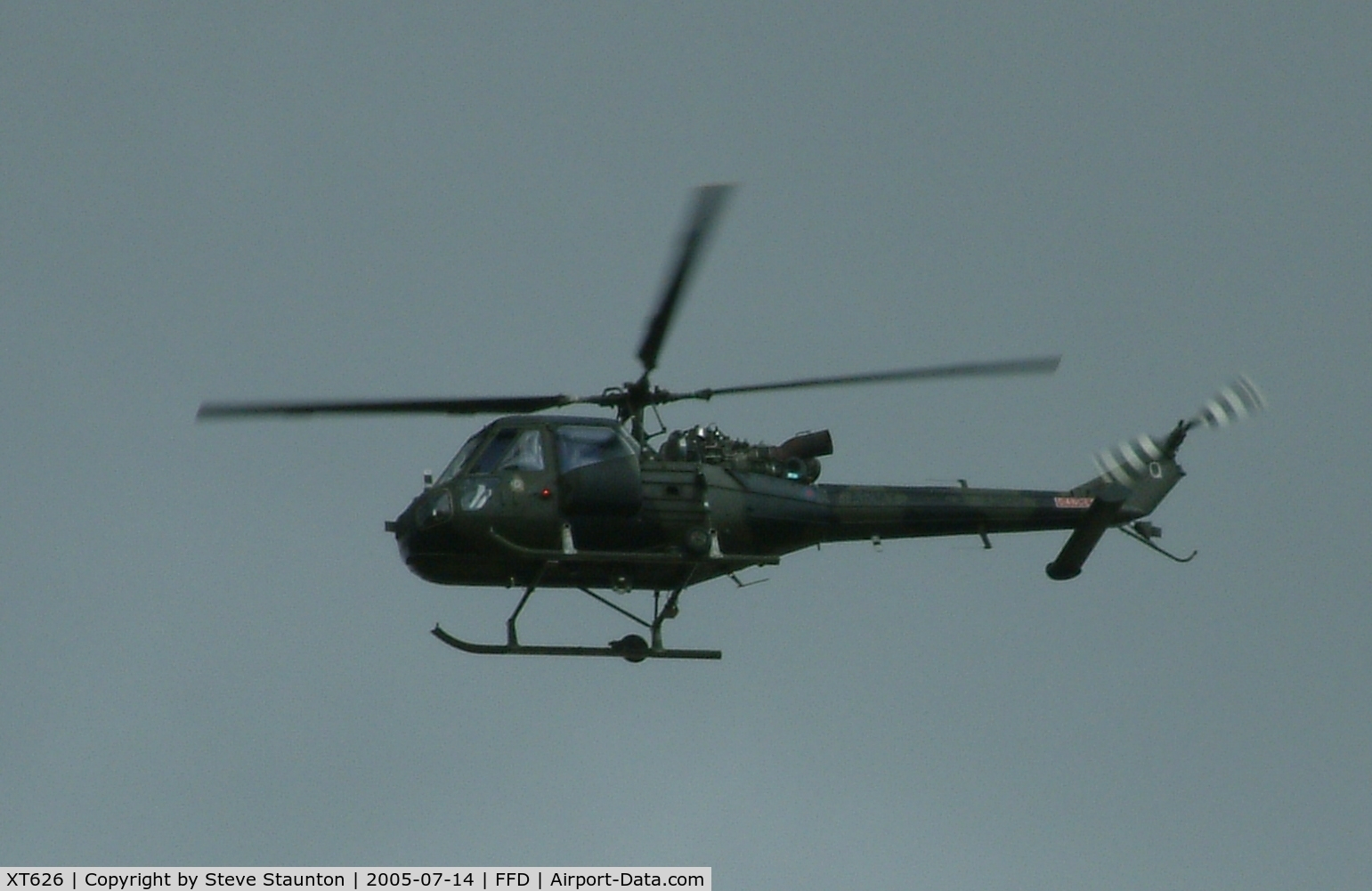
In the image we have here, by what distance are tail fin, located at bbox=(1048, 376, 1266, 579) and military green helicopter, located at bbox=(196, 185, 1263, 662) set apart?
3.97ft

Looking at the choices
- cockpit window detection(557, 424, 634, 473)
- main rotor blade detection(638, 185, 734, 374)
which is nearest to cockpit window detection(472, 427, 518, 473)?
cockpit window detection(557, 424, 634, 473)

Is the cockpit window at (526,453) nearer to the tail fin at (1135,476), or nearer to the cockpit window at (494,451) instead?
the cockpit window at (494,451)

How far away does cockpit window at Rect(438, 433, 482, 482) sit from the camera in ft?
83.0

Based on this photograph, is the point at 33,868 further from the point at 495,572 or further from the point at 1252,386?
the point at 1252,386

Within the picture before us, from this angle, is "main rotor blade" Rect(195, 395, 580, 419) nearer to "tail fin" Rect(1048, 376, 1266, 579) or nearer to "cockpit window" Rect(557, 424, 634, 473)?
"cockpit window" Rect(557, 424, 634, 473)

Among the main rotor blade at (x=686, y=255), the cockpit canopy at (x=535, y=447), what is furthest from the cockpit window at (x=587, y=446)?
the main rotor blade at (x=686, y=255)

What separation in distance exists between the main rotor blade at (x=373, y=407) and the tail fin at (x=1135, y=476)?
734cm

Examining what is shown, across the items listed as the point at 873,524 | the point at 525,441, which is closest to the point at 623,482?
the point at 525,441

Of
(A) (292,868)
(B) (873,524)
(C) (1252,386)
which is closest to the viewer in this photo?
(A) (292,868)

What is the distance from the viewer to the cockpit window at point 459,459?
25.3 metres

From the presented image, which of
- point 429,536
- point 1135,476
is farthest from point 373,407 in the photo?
point 1135,476

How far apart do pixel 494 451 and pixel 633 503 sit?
5.38 feet

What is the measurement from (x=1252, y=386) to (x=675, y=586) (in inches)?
329

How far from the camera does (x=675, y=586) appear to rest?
26000 mm
